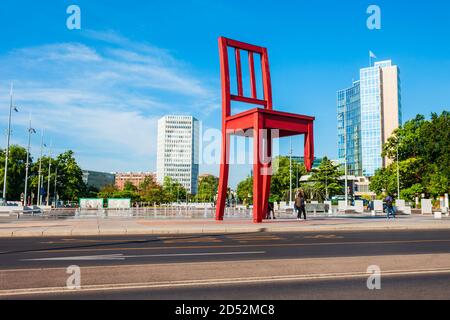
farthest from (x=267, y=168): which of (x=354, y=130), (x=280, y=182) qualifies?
(x=354, y=130)

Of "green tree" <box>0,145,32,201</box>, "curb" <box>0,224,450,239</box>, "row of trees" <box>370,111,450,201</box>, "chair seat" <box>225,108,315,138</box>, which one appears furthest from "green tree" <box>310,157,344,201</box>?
"green tree" <box>0,145,32,201</box>

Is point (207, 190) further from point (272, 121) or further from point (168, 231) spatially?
point (168, 231)

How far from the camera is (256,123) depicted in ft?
55.9

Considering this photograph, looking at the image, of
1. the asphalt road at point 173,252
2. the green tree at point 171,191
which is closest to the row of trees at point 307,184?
the green tree at point 171,191

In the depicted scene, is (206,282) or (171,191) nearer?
(206,282)

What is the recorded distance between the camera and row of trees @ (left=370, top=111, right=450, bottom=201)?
4988 cm

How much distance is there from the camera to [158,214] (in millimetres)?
29328

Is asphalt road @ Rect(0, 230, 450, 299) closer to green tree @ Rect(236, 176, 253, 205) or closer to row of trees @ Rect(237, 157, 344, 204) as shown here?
row of trees @ Rect(237, 157, 344, 204)

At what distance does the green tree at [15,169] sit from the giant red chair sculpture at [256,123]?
6586 centimetres

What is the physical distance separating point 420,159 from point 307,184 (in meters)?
29.0

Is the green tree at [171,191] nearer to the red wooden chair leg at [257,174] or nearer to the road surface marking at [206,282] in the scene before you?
the red wooden chair leg at [257,174]

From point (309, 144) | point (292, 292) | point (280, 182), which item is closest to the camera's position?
point (292, 292)
